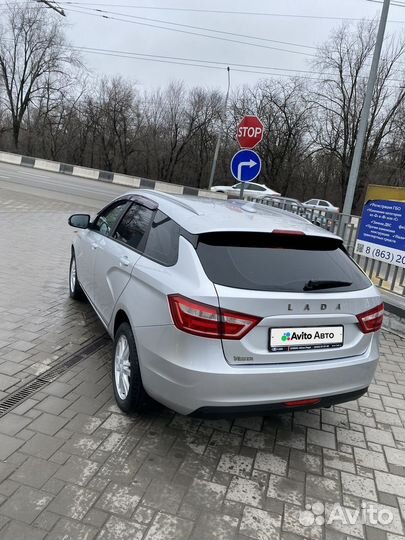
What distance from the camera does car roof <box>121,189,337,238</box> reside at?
10.3 feet

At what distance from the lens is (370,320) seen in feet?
10.6

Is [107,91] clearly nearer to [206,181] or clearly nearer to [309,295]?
[206,181]

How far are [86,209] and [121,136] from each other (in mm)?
30823

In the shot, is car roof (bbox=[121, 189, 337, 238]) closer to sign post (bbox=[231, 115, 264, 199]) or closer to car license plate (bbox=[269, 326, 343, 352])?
car license plate (bbox=[269, 326, 343, 352])

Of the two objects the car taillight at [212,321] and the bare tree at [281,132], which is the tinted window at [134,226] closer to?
the car taillight at [212,321]

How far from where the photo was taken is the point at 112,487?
2688 millimetres

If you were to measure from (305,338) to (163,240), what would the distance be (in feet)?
4.01

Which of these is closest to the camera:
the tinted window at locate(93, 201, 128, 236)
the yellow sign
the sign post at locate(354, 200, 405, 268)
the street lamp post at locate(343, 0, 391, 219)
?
the tinted window at locate(93, 201, 128, 236)

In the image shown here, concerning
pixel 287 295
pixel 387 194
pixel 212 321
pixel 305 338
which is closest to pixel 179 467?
pixel 212 321

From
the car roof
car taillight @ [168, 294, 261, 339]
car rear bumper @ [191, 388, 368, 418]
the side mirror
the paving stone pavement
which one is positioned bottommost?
the paving stone pavement

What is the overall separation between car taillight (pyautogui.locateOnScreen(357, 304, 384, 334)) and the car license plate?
201mm

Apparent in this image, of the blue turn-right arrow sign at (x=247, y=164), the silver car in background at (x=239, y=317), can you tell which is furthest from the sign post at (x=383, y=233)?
the silver car in background at (x=239, y=317)

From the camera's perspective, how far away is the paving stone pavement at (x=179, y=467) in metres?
2.48

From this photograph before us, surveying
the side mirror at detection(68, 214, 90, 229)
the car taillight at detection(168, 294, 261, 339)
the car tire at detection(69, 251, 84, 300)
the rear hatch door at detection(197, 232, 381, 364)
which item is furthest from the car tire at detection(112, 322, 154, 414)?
the car tire at detection(69, 251, 84, 300)
